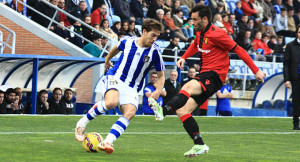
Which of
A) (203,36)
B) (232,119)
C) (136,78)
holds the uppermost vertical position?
(203,36)

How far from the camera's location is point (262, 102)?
2133 centimetres

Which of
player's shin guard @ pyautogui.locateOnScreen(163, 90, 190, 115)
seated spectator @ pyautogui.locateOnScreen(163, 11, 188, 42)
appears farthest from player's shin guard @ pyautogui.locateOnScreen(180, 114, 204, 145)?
seated spectator @ pyautogui.locateOnScreen(163, 11, 188, 42)

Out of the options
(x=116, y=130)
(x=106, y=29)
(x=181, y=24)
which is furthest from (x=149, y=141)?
(x=181, y=24)

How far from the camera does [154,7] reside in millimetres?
23688

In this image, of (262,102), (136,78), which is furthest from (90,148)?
(262,102)

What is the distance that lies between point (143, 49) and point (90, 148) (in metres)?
1.42

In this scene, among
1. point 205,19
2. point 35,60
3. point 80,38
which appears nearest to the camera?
point 205,19

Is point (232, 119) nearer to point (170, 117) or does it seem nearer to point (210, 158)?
point (170, 117)

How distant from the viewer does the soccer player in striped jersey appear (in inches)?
325

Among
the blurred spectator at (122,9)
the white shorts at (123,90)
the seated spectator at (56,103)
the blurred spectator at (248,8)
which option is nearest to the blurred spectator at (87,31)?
the blurred spectator at (122,9)

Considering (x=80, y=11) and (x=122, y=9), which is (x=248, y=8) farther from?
(x=80, y=11)

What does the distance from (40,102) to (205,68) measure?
343 inches

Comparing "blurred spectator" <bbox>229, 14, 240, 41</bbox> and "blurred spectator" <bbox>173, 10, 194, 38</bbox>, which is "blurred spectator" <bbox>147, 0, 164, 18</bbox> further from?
"blurred spectator" <bbox>229, 14, 240, 41</bbox>

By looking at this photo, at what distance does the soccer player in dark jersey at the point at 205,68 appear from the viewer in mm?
8328
